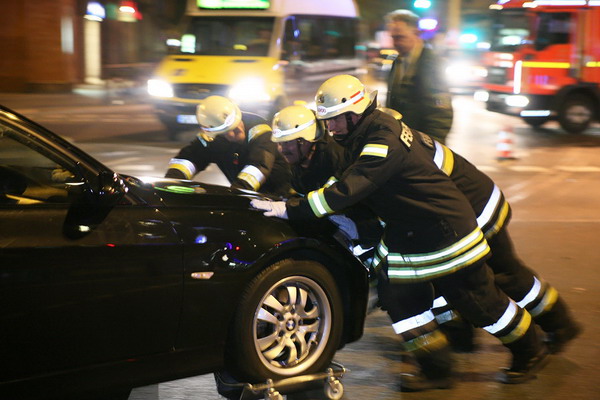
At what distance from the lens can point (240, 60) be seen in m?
14.0

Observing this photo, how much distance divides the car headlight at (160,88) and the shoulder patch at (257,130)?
29.5 feet

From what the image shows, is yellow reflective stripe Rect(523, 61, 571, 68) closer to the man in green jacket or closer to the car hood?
the man in green jacket

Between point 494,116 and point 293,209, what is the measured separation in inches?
674

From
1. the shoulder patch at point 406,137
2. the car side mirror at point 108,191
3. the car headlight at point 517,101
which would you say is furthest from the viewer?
the car headlight at point 517,101

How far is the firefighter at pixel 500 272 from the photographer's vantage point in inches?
179

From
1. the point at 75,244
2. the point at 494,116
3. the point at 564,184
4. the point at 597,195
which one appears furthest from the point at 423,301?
the point at 494,116

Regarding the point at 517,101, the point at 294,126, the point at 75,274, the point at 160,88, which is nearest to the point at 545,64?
the point at 517,101

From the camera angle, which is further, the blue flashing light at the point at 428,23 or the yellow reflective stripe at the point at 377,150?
the blue flashing light at the point at 428,23

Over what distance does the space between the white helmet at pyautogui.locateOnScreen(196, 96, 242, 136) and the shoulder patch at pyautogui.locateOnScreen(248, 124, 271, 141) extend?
5.6 inches

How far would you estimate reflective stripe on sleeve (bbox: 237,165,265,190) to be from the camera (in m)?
5.13

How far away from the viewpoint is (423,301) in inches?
169

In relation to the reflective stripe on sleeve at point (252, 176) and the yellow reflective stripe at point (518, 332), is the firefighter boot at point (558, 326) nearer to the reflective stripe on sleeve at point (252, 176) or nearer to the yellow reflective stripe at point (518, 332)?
the yellow reflective stripe at point (518, 332)

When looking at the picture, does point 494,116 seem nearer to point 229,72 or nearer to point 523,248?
point 229,72

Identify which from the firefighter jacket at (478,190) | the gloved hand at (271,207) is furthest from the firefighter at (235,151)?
the firefighter jacket at (478,190)
